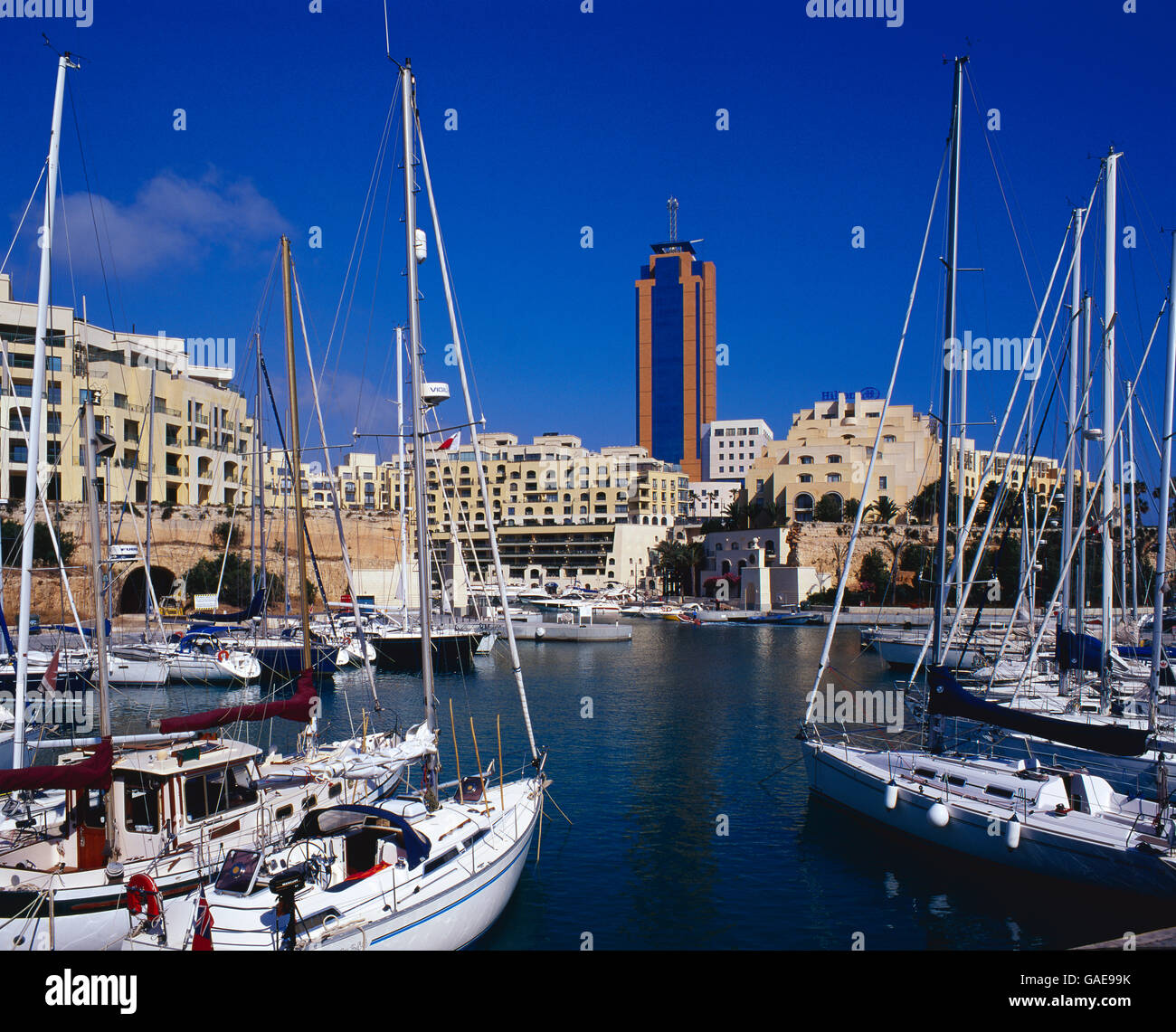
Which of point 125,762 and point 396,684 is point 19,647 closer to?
point 125,762

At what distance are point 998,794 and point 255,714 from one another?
38.6 ft

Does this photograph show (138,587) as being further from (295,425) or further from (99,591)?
(99,591)

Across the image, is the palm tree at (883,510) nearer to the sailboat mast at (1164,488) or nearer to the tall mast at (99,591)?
the sailboat mast at (1164,488)

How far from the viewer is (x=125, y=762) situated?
11727 mm

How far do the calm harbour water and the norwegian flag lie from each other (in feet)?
12.4

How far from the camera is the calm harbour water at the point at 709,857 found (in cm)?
1277

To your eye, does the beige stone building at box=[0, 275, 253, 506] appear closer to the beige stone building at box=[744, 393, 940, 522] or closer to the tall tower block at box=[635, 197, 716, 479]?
the beige stone building at box=[744, 393, 940, 522]

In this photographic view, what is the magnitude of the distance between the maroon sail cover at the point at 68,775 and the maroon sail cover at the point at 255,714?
2.26 m

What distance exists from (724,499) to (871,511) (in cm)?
4210

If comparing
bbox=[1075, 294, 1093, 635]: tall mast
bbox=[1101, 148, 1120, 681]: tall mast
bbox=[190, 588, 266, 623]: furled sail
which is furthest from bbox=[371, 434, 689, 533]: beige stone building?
bbox=[1101, 148, 1120, 681]: tall mast

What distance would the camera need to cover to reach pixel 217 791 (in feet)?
41.2

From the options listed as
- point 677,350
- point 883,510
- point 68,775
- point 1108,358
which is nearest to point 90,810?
point 68,775

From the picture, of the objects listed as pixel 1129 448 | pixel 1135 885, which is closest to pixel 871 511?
pixel 1129 448

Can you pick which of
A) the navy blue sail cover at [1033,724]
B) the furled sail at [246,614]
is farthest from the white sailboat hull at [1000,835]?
the furled sail at [246,614]
